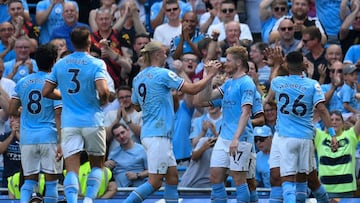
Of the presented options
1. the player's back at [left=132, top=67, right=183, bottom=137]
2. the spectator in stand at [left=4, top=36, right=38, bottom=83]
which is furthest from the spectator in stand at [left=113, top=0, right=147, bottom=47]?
the player's back at [left=132, top=67, right=183, bottom=137]

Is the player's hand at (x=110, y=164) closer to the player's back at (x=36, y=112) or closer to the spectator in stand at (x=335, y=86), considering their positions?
the player's back at (x=36, y=112)

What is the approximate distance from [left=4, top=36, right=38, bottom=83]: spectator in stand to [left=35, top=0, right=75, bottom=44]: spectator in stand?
0.99m

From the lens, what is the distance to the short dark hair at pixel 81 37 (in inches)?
611

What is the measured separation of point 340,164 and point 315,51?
2727 millimetres

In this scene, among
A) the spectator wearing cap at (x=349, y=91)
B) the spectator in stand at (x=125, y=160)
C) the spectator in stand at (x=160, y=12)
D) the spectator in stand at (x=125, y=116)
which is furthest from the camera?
the spectator in stand at (x=160, y=12)

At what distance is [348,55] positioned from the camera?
20.1 m

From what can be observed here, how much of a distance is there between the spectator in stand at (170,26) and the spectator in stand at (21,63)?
7.18 feet

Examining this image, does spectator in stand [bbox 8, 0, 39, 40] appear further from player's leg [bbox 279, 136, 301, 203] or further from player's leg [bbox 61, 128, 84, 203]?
player's leg [bbox 279, 136, 301, 203]

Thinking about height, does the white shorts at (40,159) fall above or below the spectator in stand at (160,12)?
below

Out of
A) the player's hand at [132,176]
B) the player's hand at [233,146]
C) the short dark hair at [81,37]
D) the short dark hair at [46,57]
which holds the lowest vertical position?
the player's hand at [132,176]

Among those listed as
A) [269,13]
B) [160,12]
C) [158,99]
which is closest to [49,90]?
[158,99]

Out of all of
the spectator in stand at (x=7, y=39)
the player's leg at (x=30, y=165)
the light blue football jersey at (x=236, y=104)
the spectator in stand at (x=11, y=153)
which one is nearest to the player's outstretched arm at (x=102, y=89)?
the player's leg at (x=30, y=165)

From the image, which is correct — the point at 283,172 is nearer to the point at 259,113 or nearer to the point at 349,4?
the point at 259,113

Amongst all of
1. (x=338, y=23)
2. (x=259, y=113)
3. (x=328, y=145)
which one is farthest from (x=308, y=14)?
(x=259, y=113)
